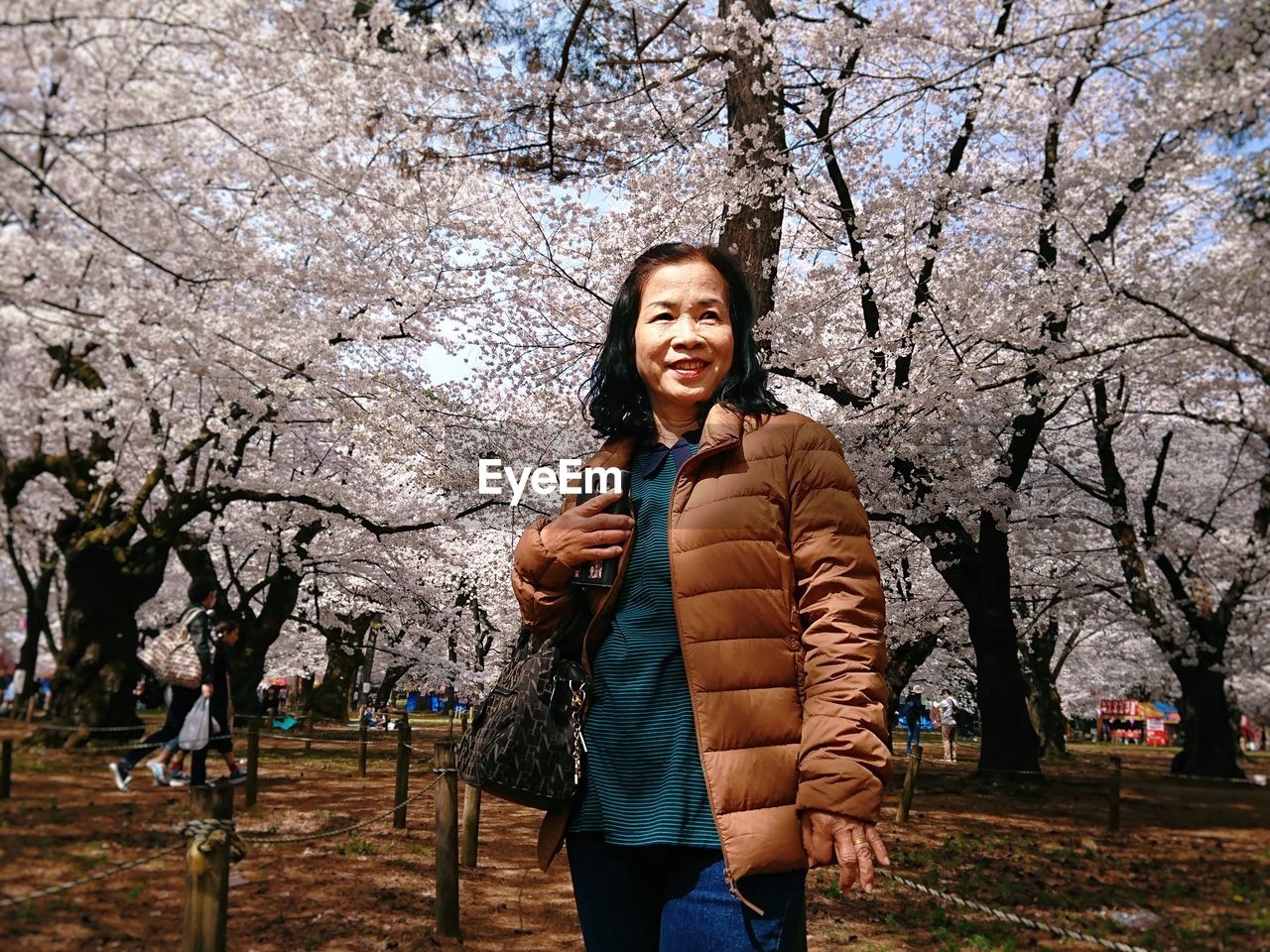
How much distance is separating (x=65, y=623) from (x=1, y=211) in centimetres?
351

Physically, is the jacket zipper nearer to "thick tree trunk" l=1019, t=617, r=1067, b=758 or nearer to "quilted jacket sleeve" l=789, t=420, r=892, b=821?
"quilted jacket sleeve" l=789, t=420, r=892, b=821

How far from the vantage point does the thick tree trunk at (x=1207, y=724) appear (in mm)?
15289

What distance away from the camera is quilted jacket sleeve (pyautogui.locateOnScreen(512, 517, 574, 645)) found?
72.6 inches

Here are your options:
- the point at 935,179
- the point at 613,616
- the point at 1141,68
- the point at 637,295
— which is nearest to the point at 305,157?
the point at 637,295

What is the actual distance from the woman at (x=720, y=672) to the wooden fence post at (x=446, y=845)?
3.50 metres

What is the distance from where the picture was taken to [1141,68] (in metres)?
9.48

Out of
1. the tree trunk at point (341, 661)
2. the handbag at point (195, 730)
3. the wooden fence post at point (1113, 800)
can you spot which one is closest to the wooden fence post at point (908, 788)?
the wooden fence post at point (1113, 800)

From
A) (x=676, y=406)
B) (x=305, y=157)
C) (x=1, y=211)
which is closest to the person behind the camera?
(x=676, y=406)

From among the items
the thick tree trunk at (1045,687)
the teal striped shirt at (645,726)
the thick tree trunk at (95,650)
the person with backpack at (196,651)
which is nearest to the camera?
the teal striped shirt at (645,726)

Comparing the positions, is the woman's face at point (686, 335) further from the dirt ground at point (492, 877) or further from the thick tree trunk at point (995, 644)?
the thick tree trunk at point (995, 644)

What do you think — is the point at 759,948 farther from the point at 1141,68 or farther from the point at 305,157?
the point at 1141,68

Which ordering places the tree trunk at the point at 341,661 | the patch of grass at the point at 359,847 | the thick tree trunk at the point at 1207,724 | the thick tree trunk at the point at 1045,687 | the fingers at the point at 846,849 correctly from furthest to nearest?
1. the tree trunk at the point at 341,661
2. the thick tree trunk at the point at 1045,687
3. the thick tree trunk at the point at 1207,724
4. the patch of grass at the point at 359,847
5. the fingers at the point at 846,849

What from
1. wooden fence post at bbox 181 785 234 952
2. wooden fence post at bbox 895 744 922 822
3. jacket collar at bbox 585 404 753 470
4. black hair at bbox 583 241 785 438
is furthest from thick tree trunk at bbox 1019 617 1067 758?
jacket collar at bbox 585 404 753 470

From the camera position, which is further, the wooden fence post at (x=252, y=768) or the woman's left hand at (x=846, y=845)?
the wooden fence post at (x=252, y=768)
